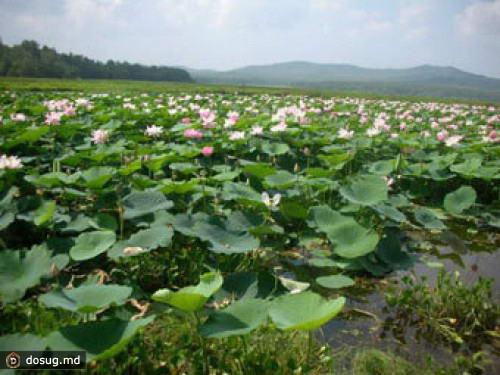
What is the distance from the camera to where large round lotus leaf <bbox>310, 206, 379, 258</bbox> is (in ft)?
6.09

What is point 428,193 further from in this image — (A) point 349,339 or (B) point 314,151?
(A) point 349,339

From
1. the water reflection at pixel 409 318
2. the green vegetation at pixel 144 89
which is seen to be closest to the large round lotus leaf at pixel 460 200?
the water reflection at pixel 409 318

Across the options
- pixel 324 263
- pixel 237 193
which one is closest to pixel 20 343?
pixel 324 263

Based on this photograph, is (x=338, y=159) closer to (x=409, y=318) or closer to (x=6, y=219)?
(x=409, y=318)

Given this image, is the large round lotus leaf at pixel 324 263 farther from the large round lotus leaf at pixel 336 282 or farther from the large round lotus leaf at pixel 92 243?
the large round lotus leaf at pixel 92 243

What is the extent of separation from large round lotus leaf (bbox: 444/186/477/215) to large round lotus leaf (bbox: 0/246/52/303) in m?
2.91

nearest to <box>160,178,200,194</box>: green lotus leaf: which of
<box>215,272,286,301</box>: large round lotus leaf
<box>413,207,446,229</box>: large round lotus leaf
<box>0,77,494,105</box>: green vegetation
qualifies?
<box>215,272,286,301</box>: large round lotus leaf

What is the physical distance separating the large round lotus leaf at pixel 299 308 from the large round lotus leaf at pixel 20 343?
0.72 meters

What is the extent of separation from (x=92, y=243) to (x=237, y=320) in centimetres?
97

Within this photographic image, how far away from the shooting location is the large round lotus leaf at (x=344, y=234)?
1.86m

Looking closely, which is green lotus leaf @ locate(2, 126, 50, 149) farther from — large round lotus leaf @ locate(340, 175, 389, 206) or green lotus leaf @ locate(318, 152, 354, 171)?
large round lotus leaf @ locate(340, 175, 389, 206)

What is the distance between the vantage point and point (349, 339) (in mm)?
1583

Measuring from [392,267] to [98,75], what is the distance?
213 feet

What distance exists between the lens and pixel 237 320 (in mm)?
1198
